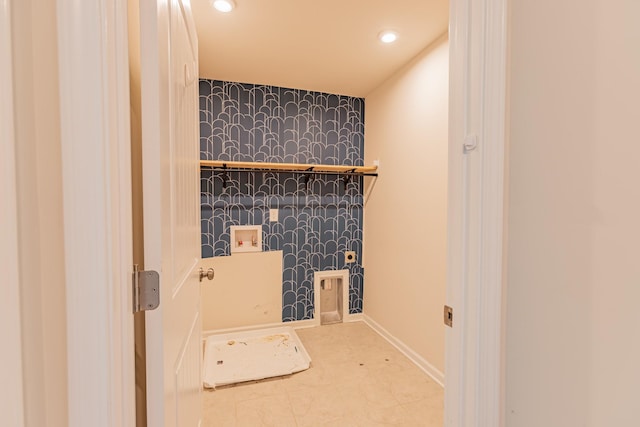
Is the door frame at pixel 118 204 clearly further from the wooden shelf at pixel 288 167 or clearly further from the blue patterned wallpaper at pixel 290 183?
the blue patterned wallpaper at pixel 290 183

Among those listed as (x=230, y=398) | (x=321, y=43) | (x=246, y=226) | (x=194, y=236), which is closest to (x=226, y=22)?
(x=321, y=43)

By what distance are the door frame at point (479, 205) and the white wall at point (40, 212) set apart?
890 millimetres

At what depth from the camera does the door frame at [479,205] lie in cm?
78

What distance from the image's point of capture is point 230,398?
2016 millimetres

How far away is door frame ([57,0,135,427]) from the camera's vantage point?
0.53 m

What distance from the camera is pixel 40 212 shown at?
52 cm

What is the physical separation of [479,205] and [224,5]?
1.83m

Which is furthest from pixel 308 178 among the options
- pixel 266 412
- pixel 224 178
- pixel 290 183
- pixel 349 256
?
pixel 266 412

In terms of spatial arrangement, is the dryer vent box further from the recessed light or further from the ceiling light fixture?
the recessed light

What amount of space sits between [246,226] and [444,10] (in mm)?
2284

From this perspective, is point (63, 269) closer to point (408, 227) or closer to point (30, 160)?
point (30, 160)

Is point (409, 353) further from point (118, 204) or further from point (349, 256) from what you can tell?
point (118, 204)

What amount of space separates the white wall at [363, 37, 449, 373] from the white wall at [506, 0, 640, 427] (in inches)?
53.5

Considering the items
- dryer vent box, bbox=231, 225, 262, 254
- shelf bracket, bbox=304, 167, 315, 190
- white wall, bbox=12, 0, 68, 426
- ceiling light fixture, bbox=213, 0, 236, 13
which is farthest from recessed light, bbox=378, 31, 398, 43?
white wall, bbox=12, 0, 68, 426
